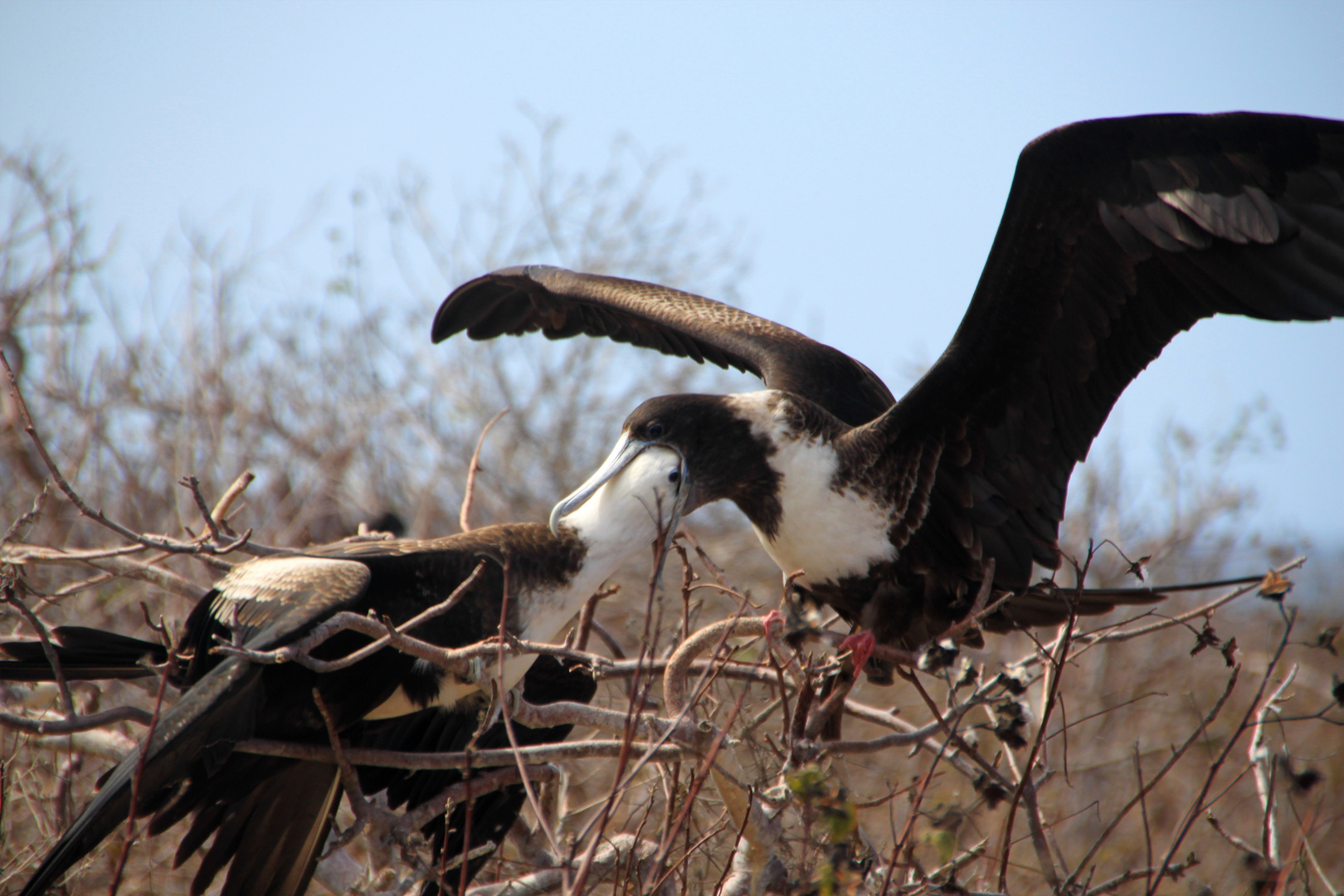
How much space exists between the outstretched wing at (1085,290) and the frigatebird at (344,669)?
2.28 feet

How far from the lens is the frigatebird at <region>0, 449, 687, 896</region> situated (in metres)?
2.19

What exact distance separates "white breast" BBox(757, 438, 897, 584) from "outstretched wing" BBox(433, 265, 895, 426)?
46 cm

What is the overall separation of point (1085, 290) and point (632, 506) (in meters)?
1.12

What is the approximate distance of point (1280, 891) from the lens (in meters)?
1.61

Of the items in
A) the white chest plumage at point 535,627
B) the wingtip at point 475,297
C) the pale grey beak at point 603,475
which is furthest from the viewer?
the wingtip at point 475,297

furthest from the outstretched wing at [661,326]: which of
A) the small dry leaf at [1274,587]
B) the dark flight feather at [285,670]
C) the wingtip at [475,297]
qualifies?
the small dry leaf at [1274,587]

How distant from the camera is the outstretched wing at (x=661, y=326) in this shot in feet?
11.1

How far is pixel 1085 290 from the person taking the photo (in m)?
2.55

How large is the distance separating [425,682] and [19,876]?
4.48 ft

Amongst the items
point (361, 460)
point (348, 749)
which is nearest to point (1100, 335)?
point (348, 749)

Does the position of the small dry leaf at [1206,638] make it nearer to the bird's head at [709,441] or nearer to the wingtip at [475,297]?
the bird's head at [709,441]

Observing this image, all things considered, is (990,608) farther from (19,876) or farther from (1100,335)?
(19,876)

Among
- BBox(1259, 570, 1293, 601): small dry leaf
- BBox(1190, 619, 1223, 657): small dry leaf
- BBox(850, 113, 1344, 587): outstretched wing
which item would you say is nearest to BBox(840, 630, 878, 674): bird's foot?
BBox(850, 113, 1344, 587): outstretched wing

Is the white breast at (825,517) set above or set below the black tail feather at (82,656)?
above
